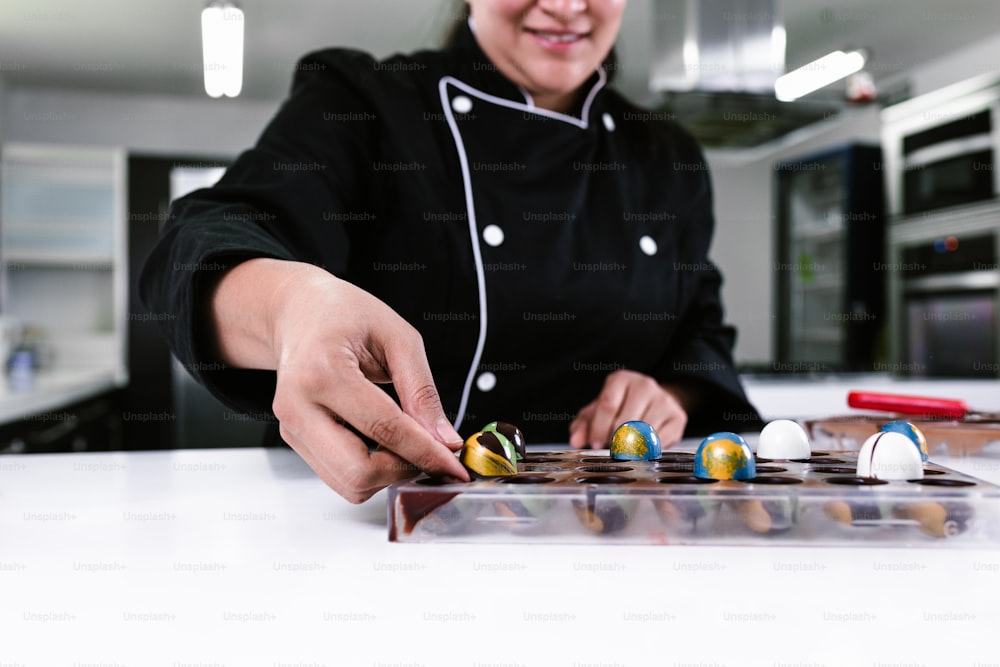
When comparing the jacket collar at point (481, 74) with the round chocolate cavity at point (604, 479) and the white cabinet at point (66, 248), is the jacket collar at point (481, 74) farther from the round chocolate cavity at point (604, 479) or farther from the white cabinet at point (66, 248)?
the white cabinet at point (66, 248)

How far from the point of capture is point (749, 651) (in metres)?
0.35

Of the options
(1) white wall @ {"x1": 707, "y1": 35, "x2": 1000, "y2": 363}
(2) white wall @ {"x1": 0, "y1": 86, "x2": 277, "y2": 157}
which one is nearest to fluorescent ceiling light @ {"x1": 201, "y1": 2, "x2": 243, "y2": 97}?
(2) white wall @ {"x1": 0, "y1": 86, "x2": 277, "y2": 157}

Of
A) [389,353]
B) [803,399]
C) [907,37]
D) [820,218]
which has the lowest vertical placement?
[803,399]

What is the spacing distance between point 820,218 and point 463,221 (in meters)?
4.35

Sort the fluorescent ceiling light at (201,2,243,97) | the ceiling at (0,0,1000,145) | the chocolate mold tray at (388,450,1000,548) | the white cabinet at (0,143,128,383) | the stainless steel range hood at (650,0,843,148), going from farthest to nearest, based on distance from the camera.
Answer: the white cabinet at (0,143,128,383) → the ceiling at (0,0,1000,145) → the stainless steel range hood at (650,0,843,148) → the fluorescent ceiling light at (201,2,243,97) → the chocolate mold tray at (388,450,1000,548)

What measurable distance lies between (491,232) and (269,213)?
0.30m

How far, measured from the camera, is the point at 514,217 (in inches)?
41.9

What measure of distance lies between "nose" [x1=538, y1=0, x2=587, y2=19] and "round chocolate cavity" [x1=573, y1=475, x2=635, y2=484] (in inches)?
24.2

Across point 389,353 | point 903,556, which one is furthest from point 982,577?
point 389,353

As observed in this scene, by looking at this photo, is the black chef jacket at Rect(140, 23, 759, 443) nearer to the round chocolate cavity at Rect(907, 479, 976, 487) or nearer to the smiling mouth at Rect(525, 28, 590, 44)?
the smiling mouth at Rect(525, 28, 590, 44)

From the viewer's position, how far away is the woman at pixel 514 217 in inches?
36.9

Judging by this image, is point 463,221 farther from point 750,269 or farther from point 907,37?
point 750,269

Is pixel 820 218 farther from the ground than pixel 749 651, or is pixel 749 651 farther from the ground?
pixel 820 218

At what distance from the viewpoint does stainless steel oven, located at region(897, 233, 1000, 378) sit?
12.0ft
